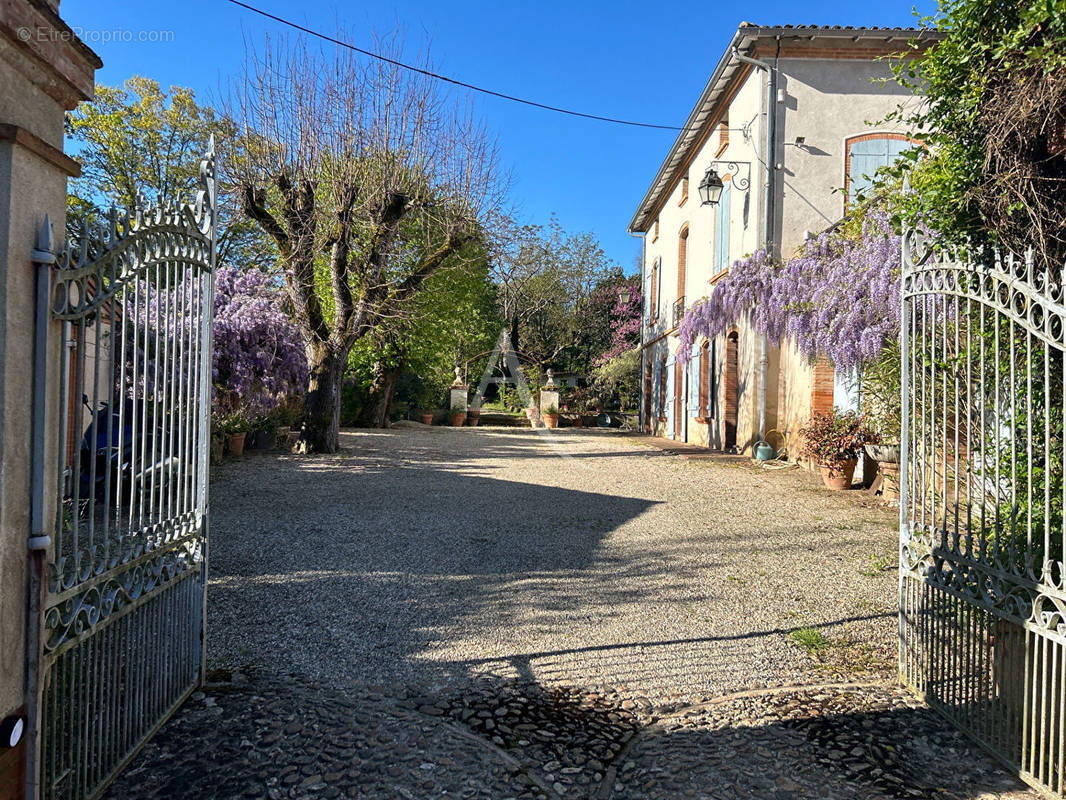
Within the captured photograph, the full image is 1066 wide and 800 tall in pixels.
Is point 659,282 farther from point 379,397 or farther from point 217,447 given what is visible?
point 217,447

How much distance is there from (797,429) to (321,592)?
8208mm

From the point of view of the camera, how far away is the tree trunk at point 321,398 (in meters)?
11.3

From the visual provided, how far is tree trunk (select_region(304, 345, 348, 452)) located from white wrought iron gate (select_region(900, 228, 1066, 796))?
9.32 metres

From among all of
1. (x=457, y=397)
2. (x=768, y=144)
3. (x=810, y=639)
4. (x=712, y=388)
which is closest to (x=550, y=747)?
(x=810, y=639)

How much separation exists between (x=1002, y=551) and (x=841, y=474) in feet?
19.8

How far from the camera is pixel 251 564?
4.79 m

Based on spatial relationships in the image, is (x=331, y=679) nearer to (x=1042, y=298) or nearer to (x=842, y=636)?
(x=842, y=636)

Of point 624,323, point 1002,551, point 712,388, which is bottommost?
point 1002,551

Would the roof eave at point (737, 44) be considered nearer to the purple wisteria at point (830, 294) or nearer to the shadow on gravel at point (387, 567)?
the purple wisteria at point (830, 294)

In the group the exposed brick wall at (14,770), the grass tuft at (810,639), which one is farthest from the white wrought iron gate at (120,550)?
the grass tuft at (810,639)

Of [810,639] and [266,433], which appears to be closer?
[810,639]

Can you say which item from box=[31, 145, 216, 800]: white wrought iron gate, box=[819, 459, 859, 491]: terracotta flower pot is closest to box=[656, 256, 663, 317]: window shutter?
box=[819, 459, 859, 491]: terracotta flower pot

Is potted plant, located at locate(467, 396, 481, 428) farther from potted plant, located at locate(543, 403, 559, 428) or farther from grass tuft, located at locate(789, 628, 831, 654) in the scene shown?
grass tuft, located at locate(789, 628, 831, 654)

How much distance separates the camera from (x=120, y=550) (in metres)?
2.32
